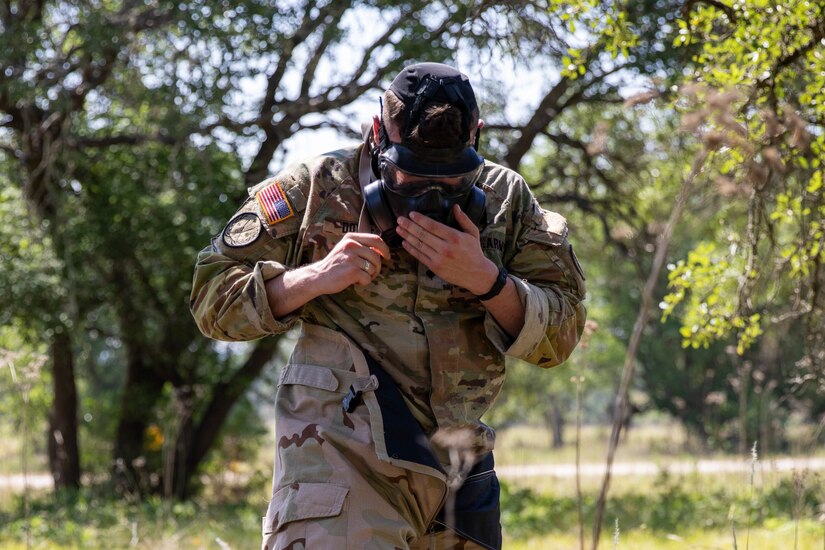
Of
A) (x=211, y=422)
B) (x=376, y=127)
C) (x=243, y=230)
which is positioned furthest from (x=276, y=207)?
(x=211, y=422)

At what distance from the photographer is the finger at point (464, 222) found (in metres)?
2.62

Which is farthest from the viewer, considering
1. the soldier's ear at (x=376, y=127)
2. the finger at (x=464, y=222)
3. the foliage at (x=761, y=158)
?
the foliage at (x=761, y=158)

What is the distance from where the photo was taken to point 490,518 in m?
2.79

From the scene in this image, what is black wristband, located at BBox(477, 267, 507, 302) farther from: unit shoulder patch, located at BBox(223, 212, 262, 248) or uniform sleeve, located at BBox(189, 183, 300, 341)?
unit shoulder patch, located at BBox(223, 212, 262, 248)

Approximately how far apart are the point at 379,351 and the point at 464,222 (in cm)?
42

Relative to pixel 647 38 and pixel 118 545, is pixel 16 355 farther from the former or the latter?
pixel 647 38

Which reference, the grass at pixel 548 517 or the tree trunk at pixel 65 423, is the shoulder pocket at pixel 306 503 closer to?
the grass at pixel 548 517

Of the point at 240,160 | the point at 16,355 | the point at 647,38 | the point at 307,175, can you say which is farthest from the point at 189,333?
the point at 307,175

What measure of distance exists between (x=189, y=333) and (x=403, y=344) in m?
9.71

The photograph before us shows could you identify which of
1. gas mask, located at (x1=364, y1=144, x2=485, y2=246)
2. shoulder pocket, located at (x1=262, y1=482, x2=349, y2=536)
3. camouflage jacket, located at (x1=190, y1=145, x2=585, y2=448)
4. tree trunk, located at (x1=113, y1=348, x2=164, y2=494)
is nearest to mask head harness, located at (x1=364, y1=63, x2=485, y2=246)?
gas mask, located at (x1=364, y1=144, x2=485, y2=246)

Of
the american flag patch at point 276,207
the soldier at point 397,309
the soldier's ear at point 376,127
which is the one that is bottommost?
the soldier at point 397,309

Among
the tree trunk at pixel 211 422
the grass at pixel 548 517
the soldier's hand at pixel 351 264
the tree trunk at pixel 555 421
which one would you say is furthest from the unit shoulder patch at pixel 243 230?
the tree trunk at pixel 555 421

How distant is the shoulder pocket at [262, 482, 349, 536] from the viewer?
249 cm

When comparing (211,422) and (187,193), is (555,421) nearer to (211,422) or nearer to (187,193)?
(211,422)
